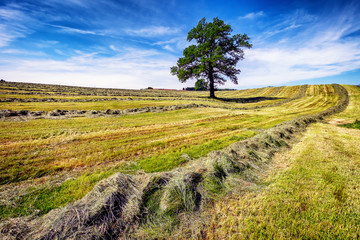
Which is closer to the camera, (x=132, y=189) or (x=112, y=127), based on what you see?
(x=132, y=189)

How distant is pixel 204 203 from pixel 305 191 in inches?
95.6

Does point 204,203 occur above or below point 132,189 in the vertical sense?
below

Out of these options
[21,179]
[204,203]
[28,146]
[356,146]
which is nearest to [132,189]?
[204,203]

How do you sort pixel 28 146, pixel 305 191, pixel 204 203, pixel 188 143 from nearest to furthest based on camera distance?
pixel 204 203, pixel 305 191, pixel 28 146, pixel 188 143

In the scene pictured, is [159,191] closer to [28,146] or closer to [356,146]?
[28,146]

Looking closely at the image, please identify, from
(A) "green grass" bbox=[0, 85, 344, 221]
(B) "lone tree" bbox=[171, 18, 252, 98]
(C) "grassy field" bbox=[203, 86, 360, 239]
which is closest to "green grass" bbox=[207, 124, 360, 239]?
(C) "grassy field" bbox=[203, 86, 360, 239]

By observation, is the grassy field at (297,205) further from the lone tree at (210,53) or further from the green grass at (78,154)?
the lone tree at (210,53)

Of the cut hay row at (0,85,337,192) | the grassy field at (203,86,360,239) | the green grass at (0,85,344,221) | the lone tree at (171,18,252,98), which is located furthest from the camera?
the lone tree at (171,18,252,98)

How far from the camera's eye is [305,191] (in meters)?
3.36

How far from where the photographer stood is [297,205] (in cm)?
296

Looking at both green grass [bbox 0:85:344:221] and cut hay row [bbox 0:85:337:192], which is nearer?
green grass [bbox 0:85:344:221]

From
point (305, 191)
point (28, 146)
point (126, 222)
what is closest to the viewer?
point (126, 222)

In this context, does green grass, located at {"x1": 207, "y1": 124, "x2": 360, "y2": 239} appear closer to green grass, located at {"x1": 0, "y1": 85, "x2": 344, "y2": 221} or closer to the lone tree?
green grass, located at {"x1": 0, "y1": 85, "x2": 344, "y2": 221}

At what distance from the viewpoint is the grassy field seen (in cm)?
245
